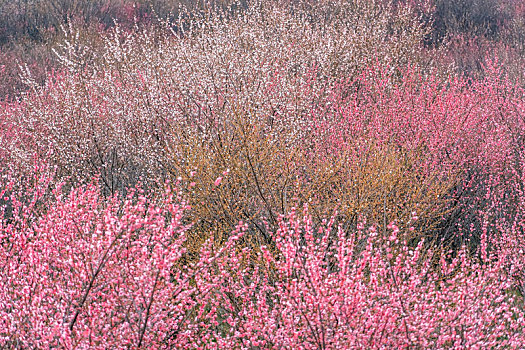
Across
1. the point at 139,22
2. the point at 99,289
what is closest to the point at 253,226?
the point at 99,289

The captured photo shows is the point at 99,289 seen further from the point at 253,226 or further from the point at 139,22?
the point at 139,22

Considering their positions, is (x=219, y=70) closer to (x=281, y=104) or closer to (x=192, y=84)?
(x=192, y=84)

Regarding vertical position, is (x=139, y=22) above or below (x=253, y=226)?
below

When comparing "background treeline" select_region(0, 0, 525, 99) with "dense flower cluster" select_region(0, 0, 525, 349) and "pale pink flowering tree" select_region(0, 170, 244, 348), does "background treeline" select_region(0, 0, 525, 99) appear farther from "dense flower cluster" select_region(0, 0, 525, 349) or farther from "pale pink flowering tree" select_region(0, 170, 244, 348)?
"pale pink flowering tree" select_region(0, 170, 244, 348)

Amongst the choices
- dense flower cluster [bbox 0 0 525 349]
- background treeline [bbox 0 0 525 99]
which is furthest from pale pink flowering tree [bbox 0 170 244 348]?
background treeline [bbox 0 0 525 99]

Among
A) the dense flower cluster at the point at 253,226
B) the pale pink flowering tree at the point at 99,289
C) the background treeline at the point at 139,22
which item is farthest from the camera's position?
the background treeline at the point at 139,22

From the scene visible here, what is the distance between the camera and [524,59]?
16609mm

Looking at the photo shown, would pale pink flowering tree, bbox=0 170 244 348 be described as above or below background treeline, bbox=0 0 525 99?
above

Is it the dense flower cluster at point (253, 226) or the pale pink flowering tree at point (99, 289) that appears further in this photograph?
the dense flower cluster at point (253, 226)

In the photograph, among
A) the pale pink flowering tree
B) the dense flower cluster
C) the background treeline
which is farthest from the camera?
the background treeline

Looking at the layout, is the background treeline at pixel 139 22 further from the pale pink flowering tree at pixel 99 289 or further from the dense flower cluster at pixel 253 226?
the pale pink flowering tree at pixel 99 289

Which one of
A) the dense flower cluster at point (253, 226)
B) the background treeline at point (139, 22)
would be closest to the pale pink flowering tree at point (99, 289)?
the dense flower cluster at point (253, 226)

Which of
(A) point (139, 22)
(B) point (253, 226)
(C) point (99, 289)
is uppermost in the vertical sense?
(C) point (99, 289)

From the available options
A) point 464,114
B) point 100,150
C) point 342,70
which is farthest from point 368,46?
point 100,150
